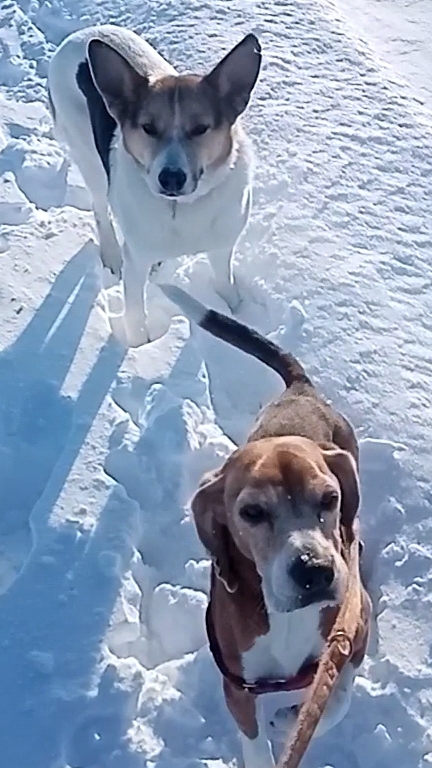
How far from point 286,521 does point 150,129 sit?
74.9 inches

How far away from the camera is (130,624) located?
346 centimetres

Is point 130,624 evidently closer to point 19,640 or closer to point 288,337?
point 19,640

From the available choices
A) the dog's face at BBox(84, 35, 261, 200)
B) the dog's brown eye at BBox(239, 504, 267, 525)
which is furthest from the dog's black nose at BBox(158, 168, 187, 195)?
the dog's brown eye at BBox(239, 504, 267, 525)

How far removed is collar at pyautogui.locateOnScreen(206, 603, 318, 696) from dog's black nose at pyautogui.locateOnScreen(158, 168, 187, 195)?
5.47 ft

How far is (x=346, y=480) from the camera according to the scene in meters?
2.87

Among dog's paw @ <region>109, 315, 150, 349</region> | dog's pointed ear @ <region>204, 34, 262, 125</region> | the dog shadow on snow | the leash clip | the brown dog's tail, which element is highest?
dog's pointed ear @ <region>204, 34, 262, 125</region>

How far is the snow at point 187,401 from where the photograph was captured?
3240mm

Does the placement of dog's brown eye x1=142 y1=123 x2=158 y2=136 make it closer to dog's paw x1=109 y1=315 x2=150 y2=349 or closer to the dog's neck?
the dog's neck

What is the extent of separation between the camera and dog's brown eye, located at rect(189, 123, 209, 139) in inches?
157

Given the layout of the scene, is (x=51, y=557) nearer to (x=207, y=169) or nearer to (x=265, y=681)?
(x=265, y=681)

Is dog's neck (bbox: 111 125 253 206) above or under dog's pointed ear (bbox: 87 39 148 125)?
under

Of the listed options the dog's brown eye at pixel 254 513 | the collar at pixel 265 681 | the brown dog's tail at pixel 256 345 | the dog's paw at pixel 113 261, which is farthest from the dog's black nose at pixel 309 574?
the dog's paw at pixel 113 261

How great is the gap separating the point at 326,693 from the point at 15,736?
1.06 m

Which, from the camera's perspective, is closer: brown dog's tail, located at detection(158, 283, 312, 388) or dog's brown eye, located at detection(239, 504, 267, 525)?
dog's brown eye, located at detection(239, 504, 267, 525)
